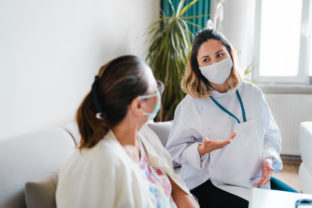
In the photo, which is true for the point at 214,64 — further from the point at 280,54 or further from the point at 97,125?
the point at 280,54

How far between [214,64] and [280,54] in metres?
2.52

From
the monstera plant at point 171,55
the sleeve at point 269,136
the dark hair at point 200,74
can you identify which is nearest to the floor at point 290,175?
the monstera plant at point 171,55

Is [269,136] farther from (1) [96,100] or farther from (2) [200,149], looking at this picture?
(1) [96,100]

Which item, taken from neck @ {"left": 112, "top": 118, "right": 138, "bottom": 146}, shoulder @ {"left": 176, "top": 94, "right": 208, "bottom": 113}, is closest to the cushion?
neck @ {"left": 112, "top": 118, "right": 138, "bottom": 146}

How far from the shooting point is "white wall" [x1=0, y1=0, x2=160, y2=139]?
1.31 m

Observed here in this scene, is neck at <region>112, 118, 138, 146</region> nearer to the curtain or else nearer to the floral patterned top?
the floral patterned top

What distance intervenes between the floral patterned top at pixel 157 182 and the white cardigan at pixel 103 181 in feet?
0.31

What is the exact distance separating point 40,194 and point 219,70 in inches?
38.3

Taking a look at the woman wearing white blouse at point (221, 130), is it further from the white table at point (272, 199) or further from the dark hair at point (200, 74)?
the white table at point (272, 199)

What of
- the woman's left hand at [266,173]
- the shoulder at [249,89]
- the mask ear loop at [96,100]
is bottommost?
the woman's left hand at [266,173]

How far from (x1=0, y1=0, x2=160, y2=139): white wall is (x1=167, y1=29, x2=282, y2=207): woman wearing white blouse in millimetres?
705

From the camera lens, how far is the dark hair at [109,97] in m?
0.87

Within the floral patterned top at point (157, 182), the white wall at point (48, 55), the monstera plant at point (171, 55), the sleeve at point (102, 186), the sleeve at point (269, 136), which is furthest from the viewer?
the monstera plant at point (171, 55)

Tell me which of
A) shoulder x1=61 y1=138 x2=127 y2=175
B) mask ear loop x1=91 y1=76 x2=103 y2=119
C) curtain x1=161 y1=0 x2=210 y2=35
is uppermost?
curtain x1=161 y1=0 x2=210 y2=35
